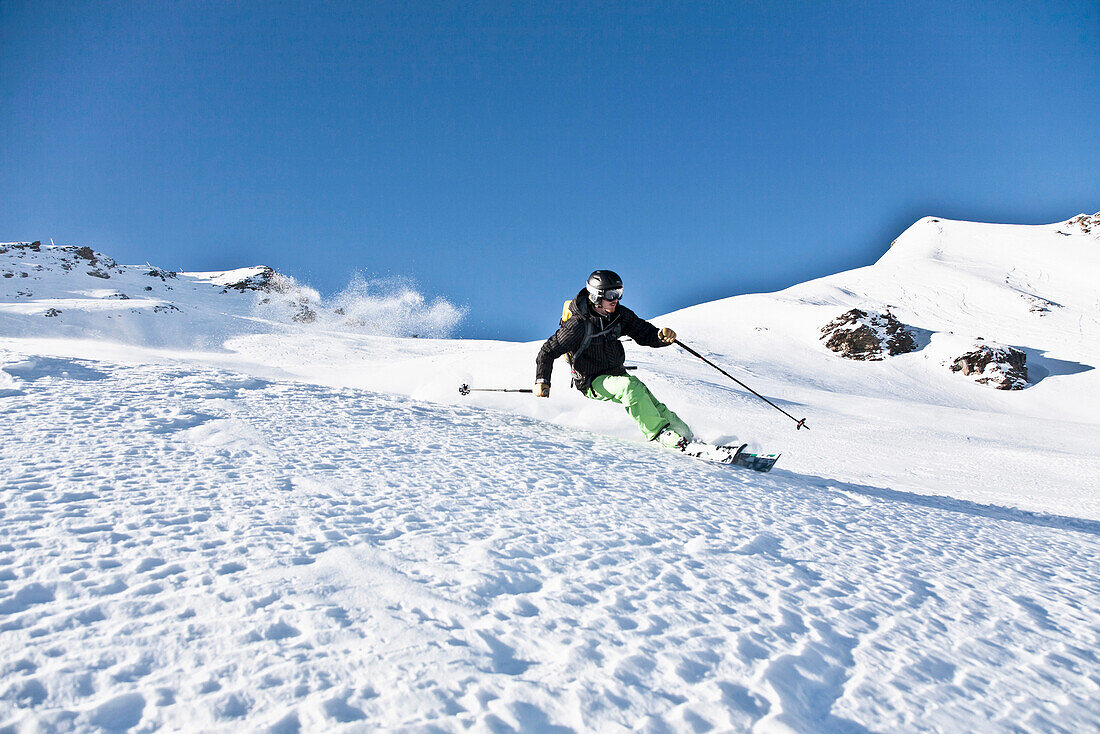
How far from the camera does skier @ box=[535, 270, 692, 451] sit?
234 inches

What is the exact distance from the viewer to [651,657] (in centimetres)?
187

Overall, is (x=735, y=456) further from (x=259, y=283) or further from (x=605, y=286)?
(x=259, y=283)

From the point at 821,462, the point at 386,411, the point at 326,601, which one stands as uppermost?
the point at 386,411

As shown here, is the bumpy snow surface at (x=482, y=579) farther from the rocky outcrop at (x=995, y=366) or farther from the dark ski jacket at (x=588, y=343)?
the rocky outcrop at (x=995, y=366)

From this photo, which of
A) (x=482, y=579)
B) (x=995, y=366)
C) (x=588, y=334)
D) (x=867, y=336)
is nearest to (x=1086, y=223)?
(x=995, y=366)

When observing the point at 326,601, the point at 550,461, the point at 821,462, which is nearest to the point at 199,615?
the point at 326,601

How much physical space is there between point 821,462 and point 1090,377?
1022 inches

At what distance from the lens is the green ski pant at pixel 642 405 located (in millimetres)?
5977

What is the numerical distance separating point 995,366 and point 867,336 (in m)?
5.00

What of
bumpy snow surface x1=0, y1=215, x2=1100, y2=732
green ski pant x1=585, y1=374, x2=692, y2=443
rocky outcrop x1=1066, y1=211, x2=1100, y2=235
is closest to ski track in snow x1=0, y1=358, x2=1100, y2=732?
bumpy snow surface x1=0, y1=215, x2=1100, y2=732

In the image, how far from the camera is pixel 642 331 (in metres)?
6.36

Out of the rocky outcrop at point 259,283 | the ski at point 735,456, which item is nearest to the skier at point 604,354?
the ski at point 735,456

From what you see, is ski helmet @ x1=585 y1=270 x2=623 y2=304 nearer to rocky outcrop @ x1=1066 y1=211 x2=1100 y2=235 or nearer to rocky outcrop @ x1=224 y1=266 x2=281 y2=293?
rocky outcrop @ x1=224 y1=266 x2=281 y2=293

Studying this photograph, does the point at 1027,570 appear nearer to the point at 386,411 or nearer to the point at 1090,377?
the point at 386,411
